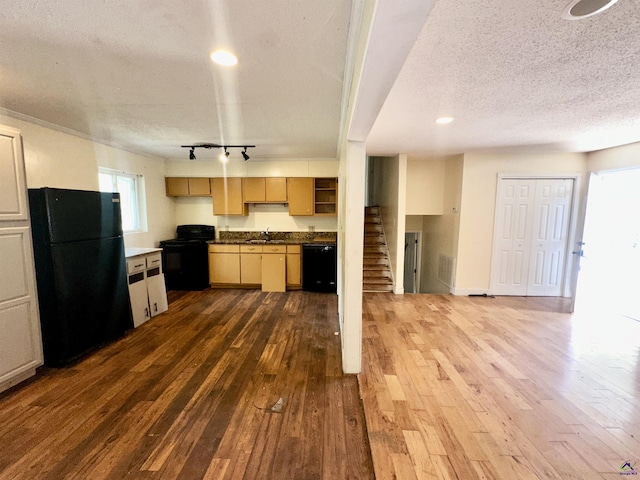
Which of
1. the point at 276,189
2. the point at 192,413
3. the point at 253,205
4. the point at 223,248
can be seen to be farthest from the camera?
the point at 253,205

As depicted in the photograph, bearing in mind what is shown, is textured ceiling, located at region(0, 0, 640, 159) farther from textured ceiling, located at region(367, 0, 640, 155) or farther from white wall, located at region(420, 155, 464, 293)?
white wall, located at region(420, 155, 464, 293)

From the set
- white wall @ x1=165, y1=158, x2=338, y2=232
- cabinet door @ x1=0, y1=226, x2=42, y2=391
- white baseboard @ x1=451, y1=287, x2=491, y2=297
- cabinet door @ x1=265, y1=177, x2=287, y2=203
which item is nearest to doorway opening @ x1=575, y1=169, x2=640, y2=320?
white baseboard @ x1=451, y1=287, x2=491, y2=297

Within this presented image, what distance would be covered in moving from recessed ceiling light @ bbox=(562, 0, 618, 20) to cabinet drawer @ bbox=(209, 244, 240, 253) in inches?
190

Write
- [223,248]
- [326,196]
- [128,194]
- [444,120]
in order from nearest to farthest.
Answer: [444,120]
[128,194]
[223,248]
[326,196]

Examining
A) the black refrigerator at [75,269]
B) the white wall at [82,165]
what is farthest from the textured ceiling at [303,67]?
the black refrigerator at [75,269]

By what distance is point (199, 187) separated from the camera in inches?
209

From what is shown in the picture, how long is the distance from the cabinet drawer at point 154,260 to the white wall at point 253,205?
1.76 m

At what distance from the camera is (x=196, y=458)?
1646 millimetres

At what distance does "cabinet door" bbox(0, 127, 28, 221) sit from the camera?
217cm

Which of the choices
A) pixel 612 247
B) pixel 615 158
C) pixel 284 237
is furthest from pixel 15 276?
pixel 612 247

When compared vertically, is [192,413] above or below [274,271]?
below

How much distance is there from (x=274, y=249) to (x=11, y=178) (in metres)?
3.34

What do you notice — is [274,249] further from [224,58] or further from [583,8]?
[583,8]

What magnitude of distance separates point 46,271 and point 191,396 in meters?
1.80
